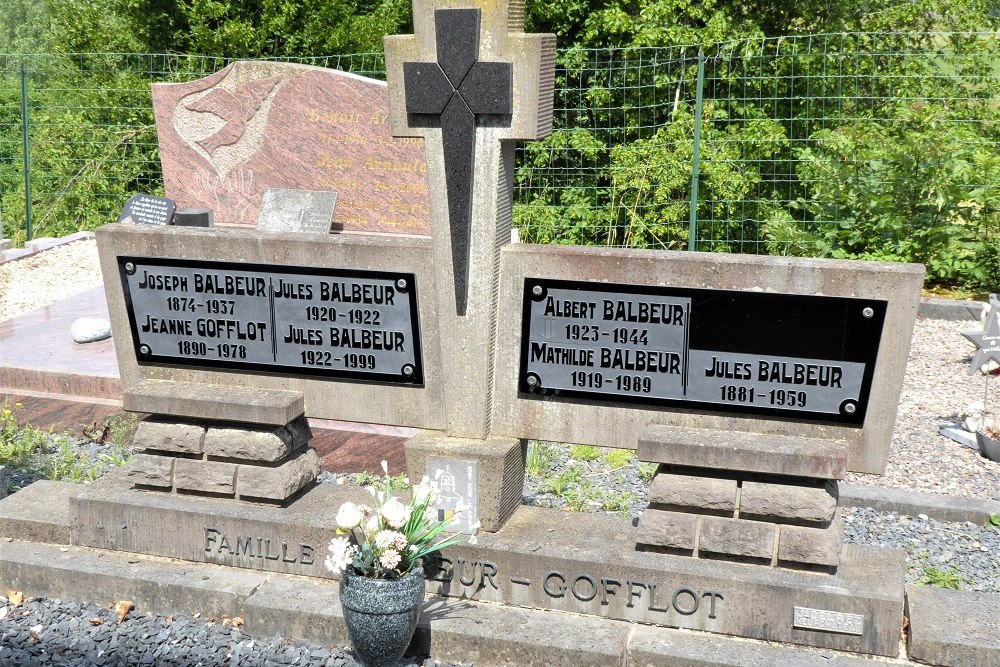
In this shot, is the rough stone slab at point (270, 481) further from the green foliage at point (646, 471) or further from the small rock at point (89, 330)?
the small rock at point (89, 330)

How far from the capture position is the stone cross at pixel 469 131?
164 inches

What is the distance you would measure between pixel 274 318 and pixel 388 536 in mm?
1275

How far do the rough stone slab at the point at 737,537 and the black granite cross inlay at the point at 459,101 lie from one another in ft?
4.30

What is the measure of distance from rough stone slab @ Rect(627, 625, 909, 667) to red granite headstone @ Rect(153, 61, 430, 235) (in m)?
5.47

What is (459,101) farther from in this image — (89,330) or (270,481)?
(89,330)

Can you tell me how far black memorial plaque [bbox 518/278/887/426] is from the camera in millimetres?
4090

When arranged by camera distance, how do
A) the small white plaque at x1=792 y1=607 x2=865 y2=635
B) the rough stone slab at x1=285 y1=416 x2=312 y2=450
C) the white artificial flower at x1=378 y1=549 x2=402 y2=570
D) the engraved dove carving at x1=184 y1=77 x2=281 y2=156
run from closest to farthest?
1. the white artificial flower at x1=378 y1=549 x2=402 y2=570
2. the small white plaque at x1=792 y1=607 x2=865 y2=635
3. the rough stone slab at x1=285 y1=416 x2=312 y2=450
4. the engraved dove carving at x1=184 y1=77 x2=281 y2=156

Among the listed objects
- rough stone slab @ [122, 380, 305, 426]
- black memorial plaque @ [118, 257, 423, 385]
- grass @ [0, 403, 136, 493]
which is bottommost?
grass @ [0, 403, 136, 493]

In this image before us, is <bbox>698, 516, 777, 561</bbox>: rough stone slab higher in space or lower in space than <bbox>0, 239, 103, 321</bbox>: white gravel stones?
higher

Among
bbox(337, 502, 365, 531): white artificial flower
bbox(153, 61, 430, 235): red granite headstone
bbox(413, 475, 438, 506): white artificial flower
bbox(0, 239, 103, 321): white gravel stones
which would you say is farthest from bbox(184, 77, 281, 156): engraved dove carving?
bbox(337, 502, 365, 531): white artificial flower

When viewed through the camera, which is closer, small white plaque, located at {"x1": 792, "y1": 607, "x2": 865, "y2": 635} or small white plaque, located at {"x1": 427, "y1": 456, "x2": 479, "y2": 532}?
small white plaque, located at {"x1": 792, "y1": 607, "x2": 865, "y2": 635}

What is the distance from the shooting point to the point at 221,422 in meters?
4.84

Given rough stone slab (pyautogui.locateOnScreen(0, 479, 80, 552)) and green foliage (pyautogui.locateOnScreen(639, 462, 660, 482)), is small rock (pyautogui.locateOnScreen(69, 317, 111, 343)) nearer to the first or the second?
rough stone slab (pyautogui.locateOnScreen(0, 479, 80, 552))

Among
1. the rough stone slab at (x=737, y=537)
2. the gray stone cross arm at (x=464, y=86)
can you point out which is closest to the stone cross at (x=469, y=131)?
the gray stone cross arm at (x=464, y=86)
